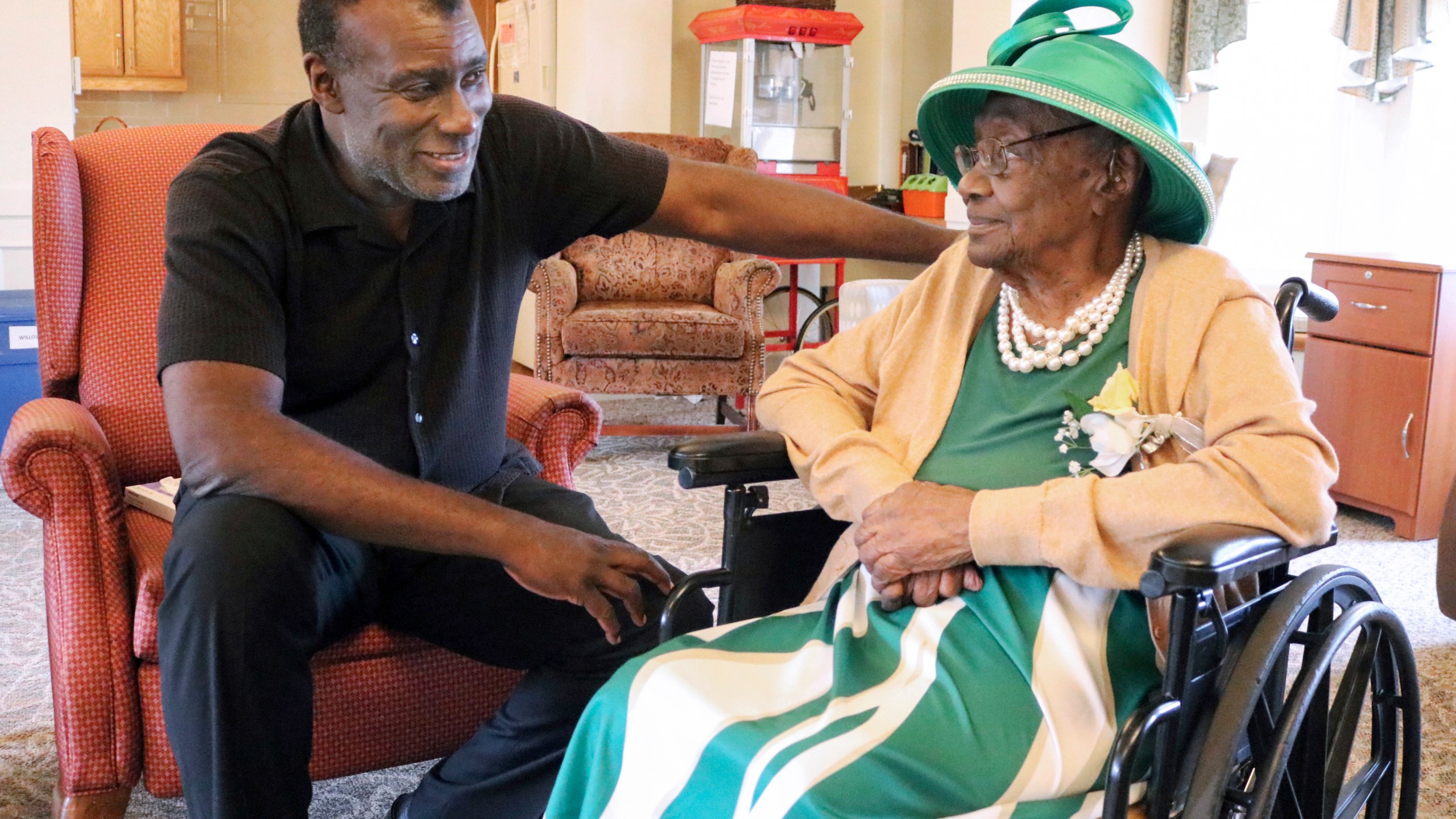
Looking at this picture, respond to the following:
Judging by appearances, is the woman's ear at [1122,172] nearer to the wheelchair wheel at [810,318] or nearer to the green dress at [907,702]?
the green dress at [907,702]

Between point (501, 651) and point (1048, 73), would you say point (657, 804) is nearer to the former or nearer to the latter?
point (501, 651)

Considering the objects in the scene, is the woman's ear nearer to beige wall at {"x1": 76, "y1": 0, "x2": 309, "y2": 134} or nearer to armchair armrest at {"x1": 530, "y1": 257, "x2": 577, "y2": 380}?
armchair armrest at {"x1": 530, "y1": 257, "x2": 577, "y2": 380}

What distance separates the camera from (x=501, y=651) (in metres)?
1.67

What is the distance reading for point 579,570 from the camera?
1.38 metres

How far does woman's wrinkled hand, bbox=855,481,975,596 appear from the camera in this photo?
4.29ft

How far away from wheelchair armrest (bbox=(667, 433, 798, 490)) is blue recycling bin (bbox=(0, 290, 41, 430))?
2.91 m

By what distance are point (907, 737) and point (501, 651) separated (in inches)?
26.4

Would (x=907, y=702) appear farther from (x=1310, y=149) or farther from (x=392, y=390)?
(x=1310, y=149)

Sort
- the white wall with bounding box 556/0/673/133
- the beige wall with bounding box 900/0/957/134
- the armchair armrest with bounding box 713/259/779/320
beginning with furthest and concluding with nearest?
the beige wall with bounding box 900/0/957/134 < the white wall with bounding box 556/0/673/133 < the armchair armrest with bounding box 713/259/779/320

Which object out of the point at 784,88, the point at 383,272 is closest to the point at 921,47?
the point at 784,88

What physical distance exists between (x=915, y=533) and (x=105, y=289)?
1412 mm

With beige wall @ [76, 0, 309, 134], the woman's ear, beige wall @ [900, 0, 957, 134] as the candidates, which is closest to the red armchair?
the woman's ear

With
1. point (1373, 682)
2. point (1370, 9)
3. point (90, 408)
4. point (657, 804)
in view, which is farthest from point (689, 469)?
point (1370, 9)

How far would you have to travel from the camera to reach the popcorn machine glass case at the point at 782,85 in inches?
213
